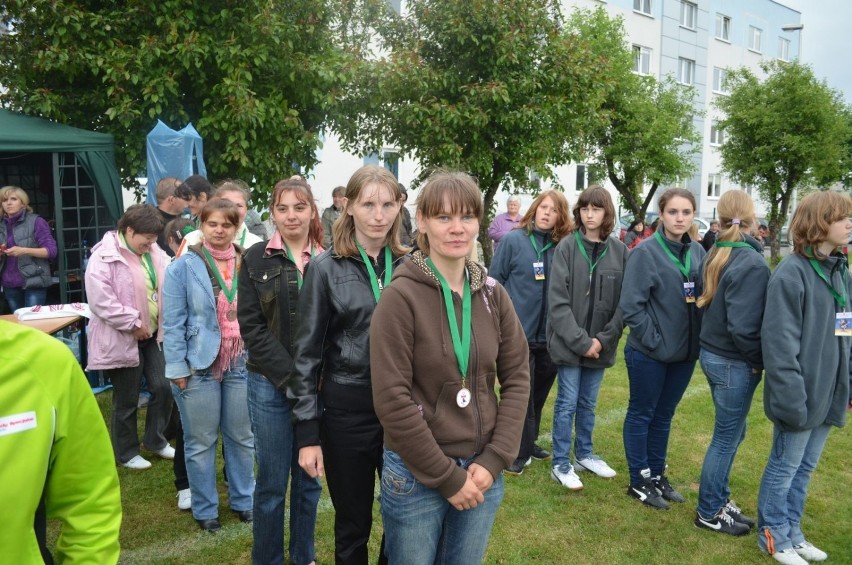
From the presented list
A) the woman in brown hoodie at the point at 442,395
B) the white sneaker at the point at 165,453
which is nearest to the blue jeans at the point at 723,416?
the woman in brown hoodie at the point at 442,395

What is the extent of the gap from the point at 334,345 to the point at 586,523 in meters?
2.38

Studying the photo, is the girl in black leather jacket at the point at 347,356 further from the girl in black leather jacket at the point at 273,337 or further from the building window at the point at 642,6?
the building window at the point at 642,6

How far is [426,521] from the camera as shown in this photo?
2182 mm

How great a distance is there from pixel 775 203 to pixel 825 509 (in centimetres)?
1979

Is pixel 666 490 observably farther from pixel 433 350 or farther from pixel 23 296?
pixel 23 296

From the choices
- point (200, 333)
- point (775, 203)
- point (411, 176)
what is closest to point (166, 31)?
point (200, 333)

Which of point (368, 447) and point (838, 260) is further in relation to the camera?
point (838, 260)

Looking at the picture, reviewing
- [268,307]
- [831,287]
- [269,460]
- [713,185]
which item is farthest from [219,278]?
[713,185]

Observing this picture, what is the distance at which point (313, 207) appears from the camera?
325 cm

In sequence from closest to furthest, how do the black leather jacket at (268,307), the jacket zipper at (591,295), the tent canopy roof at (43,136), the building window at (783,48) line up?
1. the black leather jacket at (268,307)
2. the jacket zipper at (591,295)
3. the tent canopy roof at (43,136)
4. the building window at (783,48)

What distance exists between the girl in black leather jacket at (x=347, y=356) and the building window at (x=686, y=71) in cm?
3255

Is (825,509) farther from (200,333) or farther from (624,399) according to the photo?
(200,333)

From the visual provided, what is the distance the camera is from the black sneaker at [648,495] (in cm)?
436

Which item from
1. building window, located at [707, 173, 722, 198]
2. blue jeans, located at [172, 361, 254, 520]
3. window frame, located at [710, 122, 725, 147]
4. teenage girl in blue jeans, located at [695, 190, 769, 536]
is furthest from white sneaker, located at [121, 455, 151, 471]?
window frame, located at [710, 122, 725, 147]
